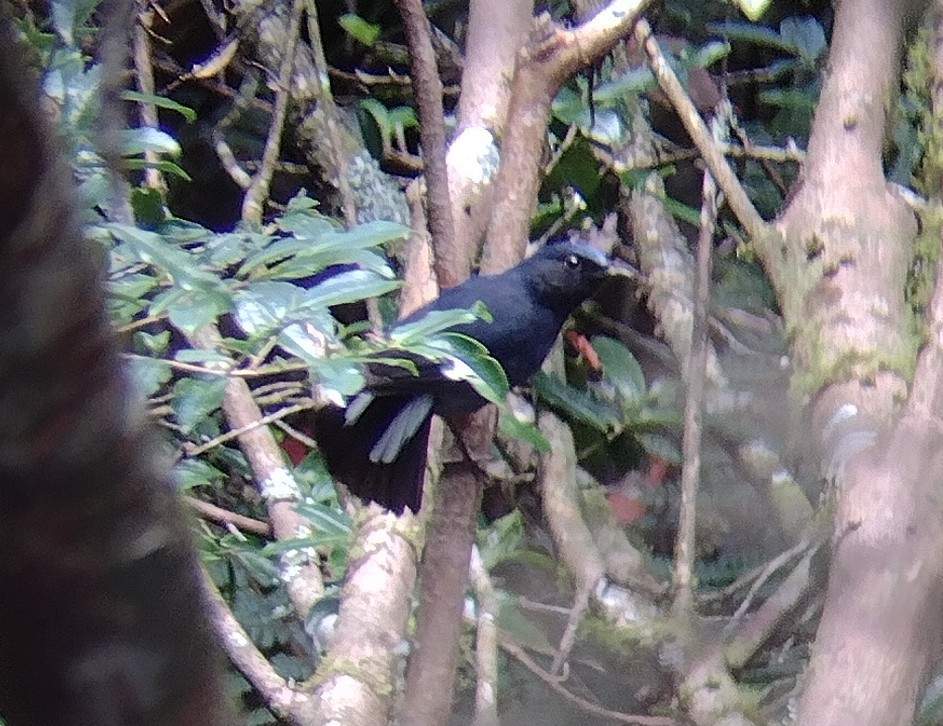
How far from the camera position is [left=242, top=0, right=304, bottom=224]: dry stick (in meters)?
1.64

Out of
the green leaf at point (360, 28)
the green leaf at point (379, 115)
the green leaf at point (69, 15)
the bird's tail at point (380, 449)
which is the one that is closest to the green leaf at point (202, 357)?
the green leaf at point (69, 15)

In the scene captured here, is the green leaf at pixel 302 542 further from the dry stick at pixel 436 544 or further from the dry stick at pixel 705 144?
the dry stick at pixel 705 144

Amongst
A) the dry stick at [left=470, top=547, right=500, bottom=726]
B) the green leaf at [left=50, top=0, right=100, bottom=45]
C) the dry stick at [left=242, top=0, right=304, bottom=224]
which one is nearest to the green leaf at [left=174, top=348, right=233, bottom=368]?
the green leaf at [left=50, top=0, right=100, bottom=45]

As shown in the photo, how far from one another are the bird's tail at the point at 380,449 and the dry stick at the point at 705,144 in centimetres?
47

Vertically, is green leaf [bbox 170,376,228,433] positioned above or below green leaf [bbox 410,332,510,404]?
below

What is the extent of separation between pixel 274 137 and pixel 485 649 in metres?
0.84

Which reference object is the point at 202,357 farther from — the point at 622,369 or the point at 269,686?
the point at 622,369

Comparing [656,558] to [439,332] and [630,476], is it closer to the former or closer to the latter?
[630,476]

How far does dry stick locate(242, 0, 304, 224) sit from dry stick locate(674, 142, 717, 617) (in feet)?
2.07

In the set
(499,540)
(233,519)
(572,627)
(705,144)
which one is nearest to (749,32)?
(705,144)

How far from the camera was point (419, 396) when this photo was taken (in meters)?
1.34

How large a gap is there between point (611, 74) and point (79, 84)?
119 centimetres

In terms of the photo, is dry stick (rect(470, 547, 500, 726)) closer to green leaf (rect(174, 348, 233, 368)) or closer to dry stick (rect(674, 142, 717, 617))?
dry stick (rect(674, 142, 717, 617))

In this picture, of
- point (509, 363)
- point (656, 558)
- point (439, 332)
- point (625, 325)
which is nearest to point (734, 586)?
point (656, 558)
